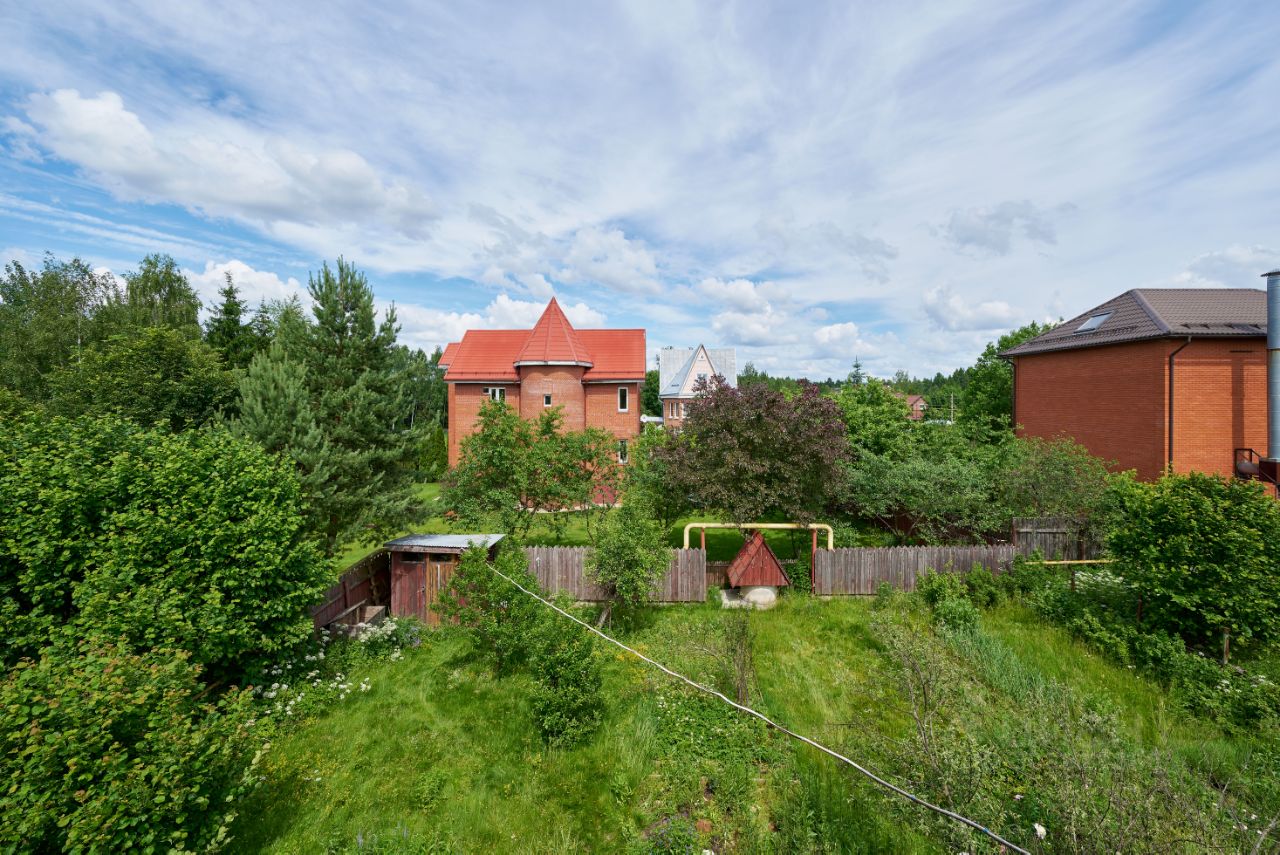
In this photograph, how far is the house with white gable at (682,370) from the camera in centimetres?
4369

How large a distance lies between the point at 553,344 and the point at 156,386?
15.3 m

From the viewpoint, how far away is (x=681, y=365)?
164ft

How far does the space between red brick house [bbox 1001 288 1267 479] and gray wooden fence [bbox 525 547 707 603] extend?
51.4 feet

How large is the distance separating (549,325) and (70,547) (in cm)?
2114

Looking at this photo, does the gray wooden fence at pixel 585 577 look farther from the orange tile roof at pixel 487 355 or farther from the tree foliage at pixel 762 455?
the orange tile roof at pixel 487 355

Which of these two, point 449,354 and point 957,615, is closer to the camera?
point 957,615

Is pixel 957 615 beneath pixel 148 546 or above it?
beneath

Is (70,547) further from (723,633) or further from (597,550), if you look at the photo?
(723,633)

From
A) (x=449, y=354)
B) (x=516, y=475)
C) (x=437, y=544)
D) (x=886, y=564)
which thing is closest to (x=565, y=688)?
(x=437, y=544)

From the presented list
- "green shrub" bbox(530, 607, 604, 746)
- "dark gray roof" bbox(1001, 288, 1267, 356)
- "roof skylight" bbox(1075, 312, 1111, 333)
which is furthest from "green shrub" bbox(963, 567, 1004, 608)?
A: "roof skylight" bbox(1075, 312, 1111, 333)

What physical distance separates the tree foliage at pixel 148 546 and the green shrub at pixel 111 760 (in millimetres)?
1769

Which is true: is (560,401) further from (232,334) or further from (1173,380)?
(1173,380)

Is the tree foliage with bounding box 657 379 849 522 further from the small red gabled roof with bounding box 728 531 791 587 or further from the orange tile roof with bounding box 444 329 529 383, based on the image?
the orange tile roof with bounding box 444 329 529 383

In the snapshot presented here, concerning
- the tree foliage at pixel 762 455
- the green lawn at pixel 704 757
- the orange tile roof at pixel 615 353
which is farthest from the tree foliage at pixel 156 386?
the orange tile roof at pixel 615 353
